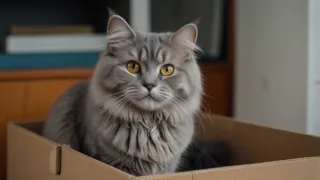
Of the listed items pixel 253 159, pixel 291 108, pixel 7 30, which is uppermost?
pixel 7 30

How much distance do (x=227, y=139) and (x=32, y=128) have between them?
59 cm

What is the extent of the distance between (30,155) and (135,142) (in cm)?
31

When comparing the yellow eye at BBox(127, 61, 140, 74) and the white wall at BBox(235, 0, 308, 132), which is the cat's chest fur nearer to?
the yellow eye at BBox(127, 61, 140, 74)

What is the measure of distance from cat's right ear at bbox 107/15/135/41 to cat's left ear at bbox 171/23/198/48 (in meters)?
0.10

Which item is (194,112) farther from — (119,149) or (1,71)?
(1,71)

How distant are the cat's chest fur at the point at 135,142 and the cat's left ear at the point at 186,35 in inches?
7.0

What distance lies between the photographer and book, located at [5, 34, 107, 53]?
1826 millimetres

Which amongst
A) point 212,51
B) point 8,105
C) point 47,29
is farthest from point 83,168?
point 212,51

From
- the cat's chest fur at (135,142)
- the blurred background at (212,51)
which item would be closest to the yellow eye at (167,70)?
the cat's chest fur at (135,142)

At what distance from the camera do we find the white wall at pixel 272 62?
5.44 ft

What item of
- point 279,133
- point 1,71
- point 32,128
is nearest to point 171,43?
point 279,133

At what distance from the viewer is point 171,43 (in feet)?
4.14

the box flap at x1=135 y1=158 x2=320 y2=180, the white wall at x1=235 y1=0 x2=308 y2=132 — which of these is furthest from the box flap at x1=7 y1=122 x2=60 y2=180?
the white wall at x1=235 y1=0 x2=308 y2=132

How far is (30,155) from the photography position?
139cm
